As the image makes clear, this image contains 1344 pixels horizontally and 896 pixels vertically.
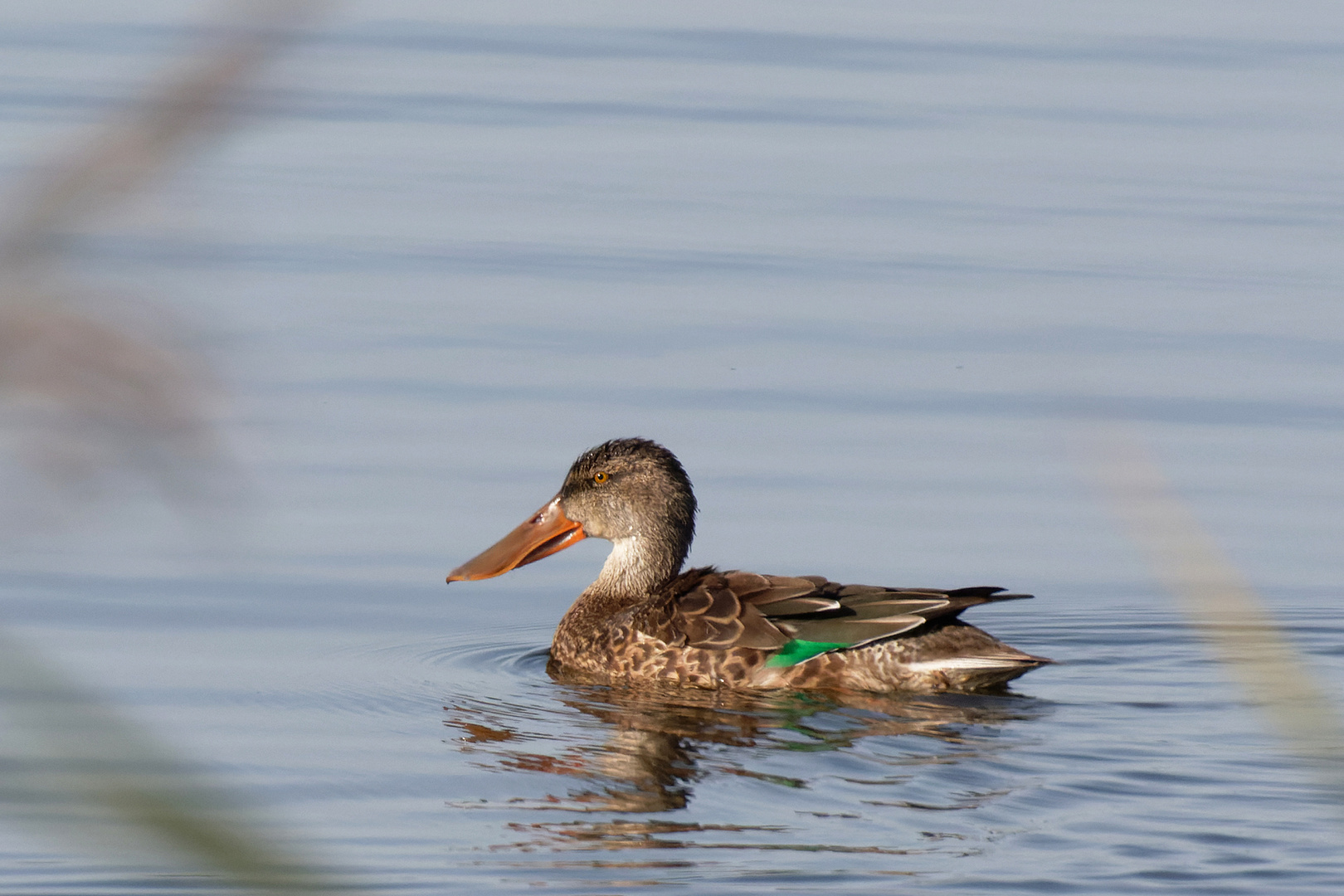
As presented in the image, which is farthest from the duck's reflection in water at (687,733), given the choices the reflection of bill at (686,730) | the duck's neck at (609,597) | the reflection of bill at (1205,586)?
the reflection of bill at (1205,586)

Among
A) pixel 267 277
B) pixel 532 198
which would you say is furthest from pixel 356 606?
pixel 532 198

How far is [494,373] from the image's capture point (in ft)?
35.0

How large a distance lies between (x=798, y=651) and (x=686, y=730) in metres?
0.76

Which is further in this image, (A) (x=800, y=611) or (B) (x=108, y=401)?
(A) (x=800, y=611)

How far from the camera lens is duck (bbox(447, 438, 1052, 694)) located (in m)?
7.11

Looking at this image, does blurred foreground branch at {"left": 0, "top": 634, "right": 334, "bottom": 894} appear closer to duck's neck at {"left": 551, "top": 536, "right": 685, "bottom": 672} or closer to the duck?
the duck

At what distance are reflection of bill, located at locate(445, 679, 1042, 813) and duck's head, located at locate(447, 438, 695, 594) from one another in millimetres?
987

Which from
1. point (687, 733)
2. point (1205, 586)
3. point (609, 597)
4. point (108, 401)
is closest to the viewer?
point (108, 401)

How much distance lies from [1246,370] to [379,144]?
7319 mm

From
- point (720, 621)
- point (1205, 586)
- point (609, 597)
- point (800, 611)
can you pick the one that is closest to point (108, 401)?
point (1205, 586)

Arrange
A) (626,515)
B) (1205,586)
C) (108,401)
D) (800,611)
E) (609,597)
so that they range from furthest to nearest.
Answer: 1. (626,515)
2. (609,597)
3. (800,611)
4. (1205,586)
5. (108,401)

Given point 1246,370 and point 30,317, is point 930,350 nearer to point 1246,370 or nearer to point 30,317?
point 1246,370

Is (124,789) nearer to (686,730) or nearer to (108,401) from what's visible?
(108,401)

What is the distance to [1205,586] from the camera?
44.8 inches
